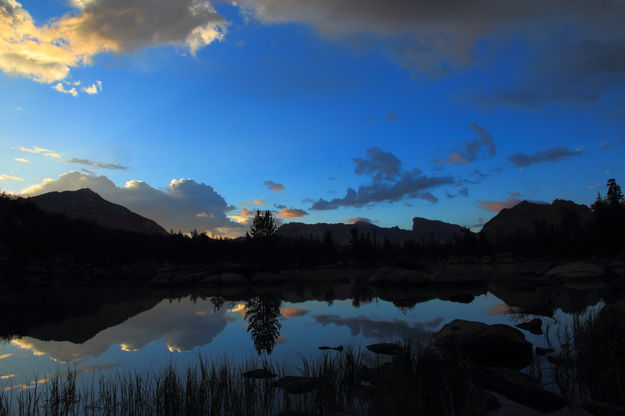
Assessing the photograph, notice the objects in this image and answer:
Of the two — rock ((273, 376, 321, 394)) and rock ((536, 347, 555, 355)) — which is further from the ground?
rock ((273, 376, 321, 394))

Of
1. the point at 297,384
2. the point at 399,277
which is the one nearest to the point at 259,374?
the point at 297,384

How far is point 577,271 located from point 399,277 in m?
17.4

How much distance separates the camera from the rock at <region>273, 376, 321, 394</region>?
754 cm

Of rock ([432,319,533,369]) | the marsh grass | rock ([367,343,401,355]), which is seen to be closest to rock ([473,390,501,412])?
the marsh grass

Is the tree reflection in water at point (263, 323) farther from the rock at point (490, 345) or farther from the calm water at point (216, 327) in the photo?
the rock at point (490, 345)

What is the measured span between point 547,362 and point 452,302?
42.0 ft

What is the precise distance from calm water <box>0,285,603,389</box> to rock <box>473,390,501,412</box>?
4733 mm

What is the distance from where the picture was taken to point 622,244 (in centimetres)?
6375

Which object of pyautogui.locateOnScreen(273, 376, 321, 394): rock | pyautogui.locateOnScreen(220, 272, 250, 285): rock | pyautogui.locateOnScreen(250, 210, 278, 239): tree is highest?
pyautogui.locateOnScreen(250, 210, 278, 239): tree

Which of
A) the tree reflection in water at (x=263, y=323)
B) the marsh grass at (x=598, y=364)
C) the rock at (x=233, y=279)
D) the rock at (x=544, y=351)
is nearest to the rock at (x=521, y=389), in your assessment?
the marsh grass at (x=598, y=364)

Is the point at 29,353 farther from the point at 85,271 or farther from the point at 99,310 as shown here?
the point at 85,271

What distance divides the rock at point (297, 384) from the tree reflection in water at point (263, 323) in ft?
10.4

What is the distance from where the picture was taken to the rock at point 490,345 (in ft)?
32.7

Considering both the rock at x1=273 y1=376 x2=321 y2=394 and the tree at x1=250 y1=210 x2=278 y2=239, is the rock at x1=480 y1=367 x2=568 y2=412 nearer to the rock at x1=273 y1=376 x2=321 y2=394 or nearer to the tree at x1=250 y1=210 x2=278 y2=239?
the rock at x1=273 y1=376 x2=321 y2=394
